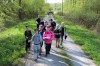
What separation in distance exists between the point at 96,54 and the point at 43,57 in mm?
3397

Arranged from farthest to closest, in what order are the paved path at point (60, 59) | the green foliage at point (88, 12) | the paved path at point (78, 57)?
the green foliage at point (88, 12) → the paved path at point (78, 57) → the paved path at point (60, 59)

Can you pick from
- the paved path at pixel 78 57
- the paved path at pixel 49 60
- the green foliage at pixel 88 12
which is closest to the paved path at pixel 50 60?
the paved path at pixel 49 60

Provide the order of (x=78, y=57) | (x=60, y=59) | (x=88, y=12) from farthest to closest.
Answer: (x=88, y=12)
(x=78, y=57)
(x=60, y=59)

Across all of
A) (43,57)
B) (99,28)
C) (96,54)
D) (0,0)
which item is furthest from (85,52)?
(99,28)

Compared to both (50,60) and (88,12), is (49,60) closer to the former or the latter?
(50,60)

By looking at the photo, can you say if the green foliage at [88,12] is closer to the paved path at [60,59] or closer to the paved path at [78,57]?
the paved path at [78,57]

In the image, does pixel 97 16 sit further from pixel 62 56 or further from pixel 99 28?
pixel 62 56

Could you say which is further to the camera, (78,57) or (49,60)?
(78,57)

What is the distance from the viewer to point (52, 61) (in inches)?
530

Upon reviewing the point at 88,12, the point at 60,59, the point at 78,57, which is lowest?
the point at 88,12

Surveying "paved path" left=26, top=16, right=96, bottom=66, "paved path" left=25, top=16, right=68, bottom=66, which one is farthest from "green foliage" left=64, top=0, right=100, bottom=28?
"paved path" left=25, top=16, right=68, bottom=66

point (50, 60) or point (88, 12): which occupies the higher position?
point (50, 60)

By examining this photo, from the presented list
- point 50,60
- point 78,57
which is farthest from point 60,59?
point 78,57

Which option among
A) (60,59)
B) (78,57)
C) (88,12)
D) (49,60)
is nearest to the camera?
(49,60)
